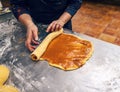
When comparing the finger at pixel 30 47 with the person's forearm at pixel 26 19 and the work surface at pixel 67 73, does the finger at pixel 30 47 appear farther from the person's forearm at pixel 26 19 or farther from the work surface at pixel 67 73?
the person's forearm at pixel 26 19

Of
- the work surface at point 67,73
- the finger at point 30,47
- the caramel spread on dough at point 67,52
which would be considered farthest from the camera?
the finger at point 30,47

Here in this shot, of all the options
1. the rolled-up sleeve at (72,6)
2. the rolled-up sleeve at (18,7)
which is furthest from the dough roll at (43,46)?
the rolled-up sleeve at (18,7)

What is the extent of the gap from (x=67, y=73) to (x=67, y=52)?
0.13m

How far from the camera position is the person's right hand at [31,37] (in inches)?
42.8

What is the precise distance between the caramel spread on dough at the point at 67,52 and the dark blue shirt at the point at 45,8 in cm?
18

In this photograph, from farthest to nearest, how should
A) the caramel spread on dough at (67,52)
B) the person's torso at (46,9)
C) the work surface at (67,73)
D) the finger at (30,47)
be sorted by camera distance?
the person's torso at (46,9), the finger at (30,47), the caramel spread on dough at (67,52), the work surface at (67,73)

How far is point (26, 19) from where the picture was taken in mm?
1188

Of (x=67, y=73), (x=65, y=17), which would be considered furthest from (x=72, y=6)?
(x=67, y=73)

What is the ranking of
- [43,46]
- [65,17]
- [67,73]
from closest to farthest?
1. [67,73]
2. [43,46]
3. [65,17]

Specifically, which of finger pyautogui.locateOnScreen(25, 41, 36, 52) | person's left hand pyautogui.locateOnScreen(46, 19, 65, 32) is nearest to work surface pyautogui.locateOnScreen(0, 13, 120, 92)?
finger pyautogui.locateOnScreen(25, 41, 36, 52)

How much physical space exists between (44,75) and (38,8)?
0.45 metres

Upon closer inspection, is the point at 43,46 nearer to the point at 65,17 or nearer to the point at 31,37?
the point at 31,37

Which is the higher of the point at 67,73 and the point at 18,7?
the point at 18,7

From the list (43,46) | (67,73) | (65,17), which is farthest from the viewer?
(65,17)
